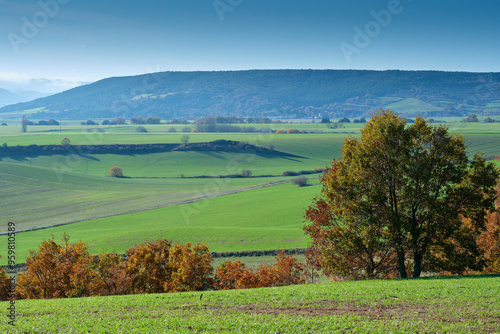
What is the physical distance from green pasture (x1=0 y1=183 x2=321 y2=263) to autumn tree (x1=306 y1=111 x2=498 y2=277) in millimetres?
33276

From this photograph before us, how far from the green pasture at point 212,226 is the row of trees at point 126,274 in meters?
22.8

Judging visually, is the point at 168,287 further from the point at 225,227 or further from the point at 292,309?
the point at 225,227

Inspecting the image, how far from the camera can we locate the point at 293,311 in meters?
17.5

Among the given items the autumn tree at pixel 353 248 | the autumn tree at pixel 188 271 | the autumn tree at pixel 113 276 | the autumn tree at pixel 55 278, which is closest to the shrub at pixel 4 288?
the autumn tree at pixel 55 278

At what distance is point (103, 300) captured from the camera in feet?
71.3

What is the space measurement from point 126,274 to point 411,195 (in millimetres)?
24602

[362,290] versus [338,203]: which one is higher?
[338,203]

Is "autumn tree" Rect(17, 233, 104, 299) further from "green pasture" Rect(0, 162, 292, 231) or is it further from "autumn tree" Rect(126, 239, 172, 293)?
"green pasture" Rect(0, 162, 292, 231)

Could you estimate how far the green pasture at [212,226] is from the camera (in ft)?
211

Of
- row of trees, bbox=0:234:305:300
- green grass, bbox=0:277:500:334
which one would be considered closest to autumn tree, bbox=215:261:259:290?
row of trees, bbox=0:234:305:300

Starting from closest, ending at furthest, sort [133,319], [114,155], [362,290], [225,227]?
[133,319], [362,290], [225,227], [114,155]

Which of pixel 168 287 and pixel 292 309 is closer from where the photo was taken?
pixel 292 309

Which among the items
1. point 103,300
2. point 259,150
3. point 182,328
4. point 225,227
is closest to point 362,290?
point 182,328

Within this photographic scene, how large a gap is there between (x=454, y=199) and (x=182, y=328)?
21.2 m
